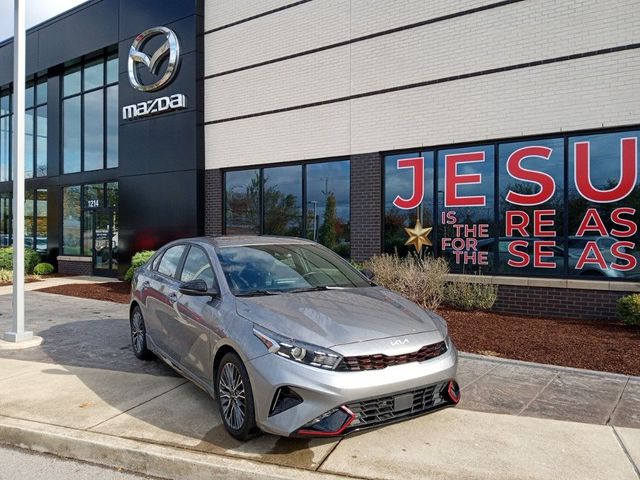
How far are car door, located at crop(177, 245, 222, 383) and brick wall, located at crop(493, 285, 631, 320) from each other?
6368mm

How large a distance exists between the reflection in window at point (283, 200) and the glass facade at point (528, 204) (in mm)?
2444

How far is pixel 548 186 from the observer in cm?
920

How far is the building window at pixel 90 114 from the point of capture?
55.2 ft

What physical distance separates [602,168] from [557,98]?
1430 millimetres

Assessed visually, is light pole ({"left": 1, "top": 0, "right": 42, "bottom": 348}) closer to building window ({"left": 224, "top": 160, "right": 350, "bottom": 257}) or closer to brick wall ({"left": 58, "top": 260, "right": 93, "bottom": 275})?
building window ({"left": 224, "top": 160, "right": 350, "bottom": 257})

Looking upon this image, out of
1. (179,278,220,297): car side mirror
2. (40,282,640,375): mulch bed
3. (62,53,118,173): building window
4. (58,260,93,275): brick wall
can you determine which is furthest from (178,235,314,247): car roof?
(58,260,93,275): brick wall

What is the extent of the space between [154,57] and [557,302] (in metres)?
12.1

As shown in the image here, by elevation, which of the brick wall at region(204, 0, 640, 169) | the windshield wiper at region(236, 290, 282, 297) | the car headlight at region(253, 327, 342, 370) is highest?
the brick wall at region(204, 0, 640, 169)

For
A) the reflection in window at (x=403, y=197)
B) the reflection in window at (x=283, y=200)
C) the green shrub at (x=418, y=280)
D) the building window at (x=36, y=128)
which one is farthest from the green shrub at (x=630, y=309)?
the building window at (x=36, y=128)

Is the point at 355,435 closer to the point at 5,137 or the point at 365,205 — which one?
the point at 365,205

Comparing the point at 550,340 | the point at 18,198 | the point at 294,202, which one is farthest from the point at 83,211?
the point at 550,340

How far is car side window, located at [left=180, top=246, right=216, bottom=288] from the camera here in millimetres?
4709

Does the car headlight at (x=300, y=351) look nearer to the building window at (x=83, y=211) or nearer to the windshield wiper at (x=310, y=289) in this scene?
the windshield wiper at (x=310, y=289)

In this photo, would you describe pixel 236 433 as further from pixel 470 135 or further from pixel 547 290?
pixel 470 135
